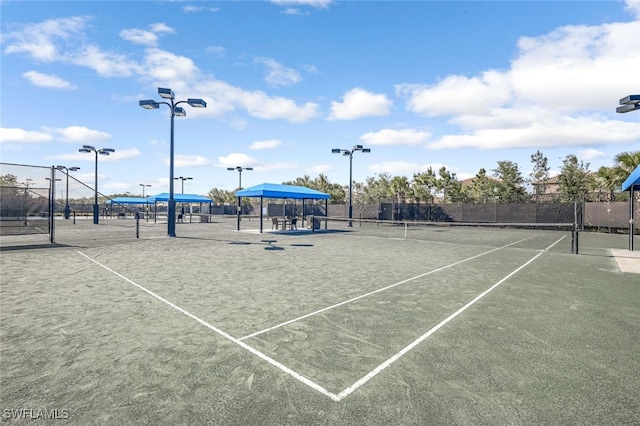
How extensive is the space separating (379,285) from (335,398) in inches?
191

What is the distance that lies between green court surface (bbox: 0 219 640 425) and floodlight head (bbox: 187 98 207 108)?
38.6 feet

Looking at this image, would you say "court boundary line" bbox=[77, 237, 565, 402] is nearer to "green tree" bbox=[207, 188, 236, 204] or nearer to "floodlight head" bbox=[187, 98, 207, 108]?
"floodlight head" bbox=[187, 98, 207, 108]

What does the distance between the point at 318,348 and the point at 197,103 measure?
17116mm

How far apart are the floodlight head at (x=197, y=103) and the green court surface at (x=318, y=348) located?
11.8 m

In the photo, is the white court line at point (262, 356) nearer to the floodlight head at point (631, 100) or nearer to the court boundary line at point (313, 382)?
the court boundary line at point (313, 382)

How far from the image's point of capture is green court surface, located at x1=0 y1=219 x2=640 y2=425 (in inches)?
122

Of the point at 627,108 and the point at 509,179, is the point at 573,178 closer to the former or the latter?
the point at 509,179

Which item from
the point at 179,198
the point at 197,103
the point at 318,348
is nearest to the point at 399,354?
the point at 318,348

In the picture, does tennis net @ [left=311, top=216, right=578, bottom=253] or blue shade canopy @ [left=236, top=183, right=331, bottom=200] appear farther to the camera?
blue shade canopy @ [left=236, top=183, right=331, bottom=200]

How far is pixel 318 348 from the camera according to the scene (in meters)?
4.38

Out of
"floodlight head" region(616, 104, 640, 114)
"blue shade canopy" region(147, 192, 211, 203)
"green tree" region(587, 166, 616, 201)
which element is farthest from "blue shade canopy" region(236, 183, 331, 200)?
"green tree" region(587, 166, 616, 201)

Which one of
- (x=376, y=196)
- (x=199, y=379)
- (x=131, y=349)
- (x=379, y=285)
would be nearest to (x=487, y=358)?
→ (x=199, y=379)

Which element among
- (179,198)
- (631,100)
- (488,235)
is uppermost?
(631,100)

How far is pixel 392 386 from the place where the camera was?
3.47 m
